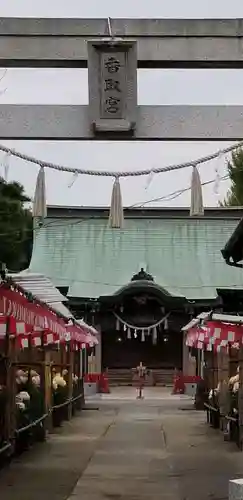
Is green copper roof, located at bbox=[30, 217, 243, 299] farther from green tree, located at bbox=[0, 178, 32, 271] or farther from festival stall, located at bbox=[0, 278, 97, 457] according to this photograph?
festival stall, located at bbox=[0, 278, 97, 457]

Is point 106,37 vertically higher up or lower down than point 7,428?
higher up

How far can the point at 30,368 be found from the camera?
16.3 m

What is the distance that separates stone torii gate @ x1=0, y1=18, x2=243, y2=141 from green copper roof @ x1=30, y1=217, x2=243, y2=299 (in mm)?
24607

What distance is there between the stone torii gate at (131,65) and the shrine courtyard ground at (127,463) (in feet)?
16.0

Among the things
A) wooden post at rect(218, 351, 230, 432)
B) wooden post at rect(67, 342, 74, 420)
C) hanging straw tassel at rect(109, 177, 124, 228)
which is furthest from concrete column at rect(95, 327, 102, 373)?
hanging straw tassel at rect(109, 177, 124, 228)

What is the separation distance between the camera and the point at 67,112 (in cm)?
930

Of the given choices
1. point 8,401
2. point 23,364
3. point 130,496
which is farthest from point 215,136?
point 23,364

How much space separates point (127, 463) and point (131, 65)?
7.82 metres

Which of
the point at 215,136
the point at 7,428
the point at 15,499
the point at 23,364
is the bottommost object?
the point at 15,499

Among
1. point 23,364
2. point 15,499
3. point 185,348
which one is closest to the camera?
point 15,499

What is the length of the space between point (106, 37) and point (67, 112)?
3.07ft

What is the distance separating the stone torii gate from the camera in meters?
9.28

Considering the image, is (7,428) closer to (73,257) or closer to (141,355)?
→ (141,355)

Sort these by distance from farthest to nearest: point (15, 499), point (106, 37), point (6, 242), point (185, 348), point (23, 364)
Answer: point (185, 348), point (6, 242), point (23, 364), point (15, 499), point (106, 37)
